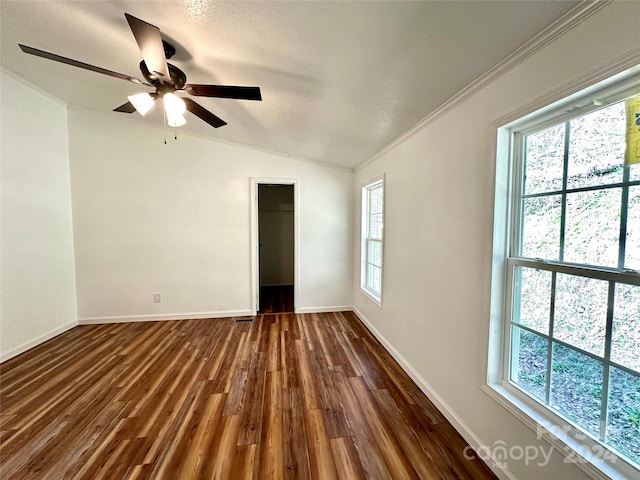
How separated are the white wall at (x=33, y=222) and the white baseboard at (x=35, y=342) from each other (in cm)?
1

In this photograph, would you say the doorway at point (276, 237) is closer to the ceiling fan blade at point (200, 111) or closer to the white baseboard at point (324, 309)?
the white baseboard at point (324, 309)

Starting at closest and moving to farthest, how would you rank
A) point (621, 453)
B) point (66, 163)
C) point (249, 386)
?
point (621, 453) → point (249, 386) → point (66, 163)

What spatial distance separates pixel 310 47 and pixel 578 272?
1.74 meters

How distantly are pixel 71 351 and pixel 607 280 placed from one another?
4.33 meters

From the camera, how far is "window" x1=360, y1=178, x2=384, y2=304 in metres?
3.37

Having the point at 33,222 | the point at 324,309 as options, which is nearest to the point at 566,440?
the point at 324,309

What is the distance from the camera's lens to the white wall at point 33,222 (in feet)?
8.38

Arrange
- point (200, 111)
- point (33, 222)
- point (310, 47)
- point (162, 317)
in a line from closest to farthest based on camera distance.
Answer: point (310, 47), point (200, 111), point (33, 222), point (162, 317)

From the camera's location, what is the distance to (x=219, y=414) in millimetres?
1828

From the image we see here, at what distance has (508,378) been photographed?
141cm

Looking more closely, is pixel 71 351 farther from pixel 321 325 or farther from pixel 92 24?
pixel 92 24

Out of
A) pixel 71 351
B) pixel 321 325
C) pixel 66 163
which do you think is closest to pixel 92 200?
pixel 66 163

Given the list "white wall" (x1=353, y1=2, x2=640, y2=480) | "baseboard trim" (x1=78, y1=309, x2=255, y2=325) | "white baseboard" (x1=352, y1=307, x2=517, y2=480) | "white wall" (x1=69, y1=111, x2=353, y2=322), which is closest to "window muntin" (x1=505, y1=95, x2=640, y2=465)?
"white wall" (x1=353, y1=2, x2=640, y2=480)

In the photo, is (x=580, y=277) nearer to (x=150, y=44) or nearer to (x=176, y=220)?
(x=150, y=44)
